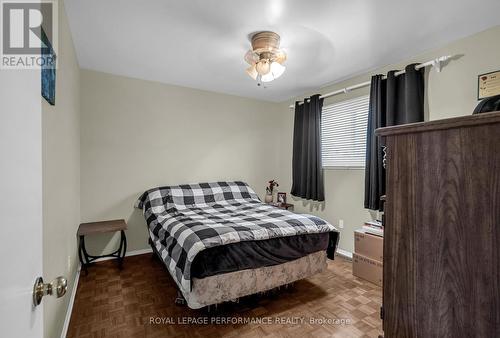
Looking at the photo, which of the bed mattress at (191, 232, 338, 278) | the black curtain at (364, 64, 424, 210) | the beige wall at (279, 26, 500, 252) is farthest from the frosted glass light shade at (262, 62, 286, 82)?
the bed mattress at (191, 232, 338, 278)

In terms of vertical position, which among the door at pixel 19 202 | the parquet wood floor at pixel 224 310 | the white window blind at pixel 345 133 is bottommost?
the parquet wood floor at pixel 224 310

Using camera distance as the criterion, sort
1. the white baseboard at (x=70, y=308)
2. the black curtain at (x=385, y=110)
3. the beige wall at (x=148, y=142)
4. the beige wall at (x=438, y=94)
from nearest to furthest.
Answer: the white baseboard at (x=70, y=308) → the beige wall at (x=438, y=94) → the black curtain at (x=385, y=110) → the beige wall at (x=148, y=142)

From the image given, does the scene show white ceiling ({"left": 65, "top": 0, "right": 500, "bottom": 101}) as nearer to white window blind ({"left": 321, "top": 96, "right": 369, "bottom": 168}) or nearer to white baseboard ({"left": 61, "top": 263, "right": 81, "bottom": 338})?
white window blind ({"left": 321, "top": 96, "right": 369, "bottom": 168})

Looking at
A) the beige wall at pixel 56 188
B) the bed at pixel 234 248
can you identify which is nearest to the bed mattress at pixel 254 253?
the bed at pixel 234 248

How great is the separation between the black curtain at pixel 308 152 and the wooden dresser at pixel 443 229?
107 inches

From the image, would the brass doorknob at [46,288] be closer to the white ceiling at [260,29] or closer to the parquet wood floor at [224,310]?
the parquet wood floor at [224,310]

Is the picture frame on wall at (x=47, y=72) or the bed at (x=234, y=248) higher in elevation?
the picture frame on wall at (x=47, y=72)

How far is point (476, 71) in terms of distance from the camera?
2090mm

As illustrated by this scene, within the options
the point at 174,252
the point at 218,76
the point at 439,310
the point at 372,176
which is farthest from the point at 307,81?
the point at 439,310

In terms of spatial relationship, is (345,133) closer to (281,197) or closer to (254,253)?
(281,197)

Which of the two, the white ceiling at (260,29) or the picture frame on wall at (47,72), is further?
the white ceiling at (260,29)

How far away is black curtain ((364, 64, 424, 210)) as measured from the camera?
241 cm

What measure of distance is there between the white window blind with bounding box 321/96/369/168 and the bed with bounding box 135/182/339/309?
120cm

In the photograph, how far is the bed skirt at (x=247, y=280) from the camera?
176 centimetres
